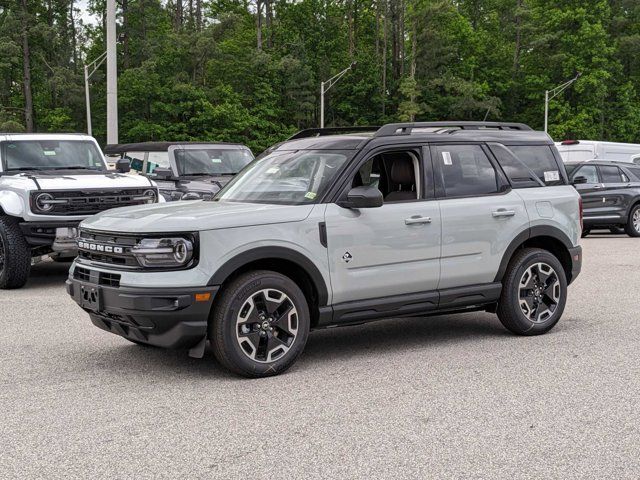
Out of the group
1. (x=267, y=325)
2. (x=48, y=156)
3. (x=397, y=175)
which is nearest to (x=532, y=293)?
(x=397, y=175)

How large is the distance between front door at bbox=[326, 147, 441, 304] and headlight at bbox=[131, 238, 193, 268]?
1120 millimetres

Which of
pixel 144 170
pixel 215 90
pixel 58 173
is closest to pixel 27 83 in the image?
pixel 215 90

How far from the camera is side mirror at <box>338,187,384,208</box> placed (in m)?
6.12

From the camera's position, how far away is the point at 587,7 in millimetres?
69562

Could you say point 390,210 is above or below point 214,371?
above

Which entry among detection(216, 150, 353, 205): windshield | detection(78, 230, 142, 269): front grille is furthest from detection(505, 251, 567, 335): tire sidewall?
detection(78, 230, 142, 269): front grille

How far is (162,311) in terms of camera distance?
552 cm

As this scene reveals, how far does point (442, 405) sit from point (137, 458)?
198 cm

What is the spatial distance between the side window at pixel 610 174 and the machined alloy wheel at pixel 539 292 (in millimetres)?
12729

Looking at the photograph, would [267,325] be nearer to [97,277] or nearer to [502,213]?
[97,277]

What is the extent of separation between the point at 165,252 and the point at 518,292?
327cm

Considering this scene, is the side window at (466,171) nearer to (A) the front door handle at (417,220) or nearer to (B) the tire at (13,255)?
(A) the front door handle at (417,220)

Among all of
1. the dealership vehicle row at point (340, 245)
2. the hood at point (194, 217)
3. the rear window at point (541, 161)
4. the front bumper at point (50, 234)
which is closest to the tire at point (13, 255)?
the front bumper at point (50, 234)

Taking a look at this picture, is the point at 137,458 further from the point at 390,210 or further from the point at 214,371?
the point at 390,210
